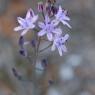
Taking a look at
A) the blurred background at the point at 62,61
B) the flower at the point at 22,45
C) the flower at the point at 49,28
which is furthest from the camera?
the blurred background at the point at 62,61

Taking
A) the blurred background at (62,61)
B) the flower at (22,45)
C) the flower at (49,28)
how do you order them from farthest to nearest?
1. the blurred background at (62,61)
2. the flower at (22,45)
3. the flower at (49,28)

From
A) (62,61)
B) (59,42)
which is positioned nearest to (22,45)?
(59,42)

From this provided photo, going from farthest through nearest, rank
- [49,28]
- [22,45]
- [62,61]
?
[62,61] → [22,45] → [49,28]

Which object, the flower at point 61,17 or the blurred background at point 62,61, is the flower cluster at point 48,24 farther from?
the blurred background at point 62,61

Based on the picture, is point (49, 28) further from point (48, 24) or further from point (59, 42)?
point (59, 42)

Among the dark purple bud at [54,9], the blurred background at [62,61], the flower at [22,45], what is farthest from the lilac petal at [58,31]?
the blurred background at [62,61]

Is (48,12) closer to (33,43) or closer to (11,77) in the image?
(33,43)

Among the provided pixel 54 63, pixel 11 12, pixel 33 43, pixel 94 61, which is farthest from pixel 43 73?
pixel 33 43
